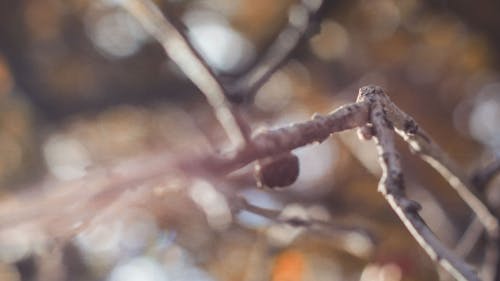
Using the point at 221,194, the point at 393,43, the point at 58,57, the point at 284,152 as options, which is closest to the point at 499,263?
the point at 221,194

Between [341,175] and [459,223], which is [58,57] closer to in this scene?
[341,175]

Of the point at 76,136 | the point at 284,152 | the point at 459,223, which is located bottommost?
the point at 76,136

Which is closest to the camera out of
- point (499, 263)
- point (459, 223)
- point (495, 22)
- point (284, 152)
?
point (284, 152)

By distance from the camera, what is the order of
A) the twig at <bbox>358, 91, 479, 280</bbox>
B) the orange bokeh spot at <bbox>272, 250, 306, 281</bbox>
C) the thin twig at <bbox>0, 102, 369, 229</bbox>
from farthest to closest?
the orange bokeh spot at <bbox>272, 250, 306, 281</bbox>, the twig at <bbox>358, 91, 479, 280</bbox>, the thin twig at <bbox>0, 102, 369, 229</bbox>

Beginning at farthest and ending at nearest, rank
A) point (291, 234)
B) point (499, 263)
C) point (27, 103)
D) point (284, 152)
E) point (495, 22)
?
1. point (495, 22)
2. point (27, 103)
3. point (291, 234)
4. point (499, 263)
5. point (284, 152)

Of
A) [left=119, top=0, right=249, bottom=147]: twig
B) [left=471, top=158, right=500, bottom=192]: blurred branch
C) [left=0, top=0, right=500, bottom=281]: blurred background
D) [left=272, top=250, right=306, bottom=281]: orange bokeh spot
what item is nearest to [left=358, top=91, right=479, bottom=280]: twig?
[left=119, top=0, right=249, bottom=147]: twig

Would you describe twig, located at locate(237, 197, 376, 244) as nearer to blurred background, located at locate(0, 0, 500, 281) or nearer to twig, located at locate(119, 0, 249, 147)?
twig, located at locate(119, 0, 249, 147)

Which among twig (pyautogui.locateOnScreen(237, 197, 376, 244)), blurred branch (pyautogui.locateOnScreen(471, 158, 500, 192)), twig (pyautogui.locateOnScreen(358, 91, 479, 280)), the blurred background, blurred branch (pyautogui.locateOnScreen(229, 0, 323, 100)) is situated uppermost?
twig (pyautogui.locateOnScreen(358, 91, 479, 280))
